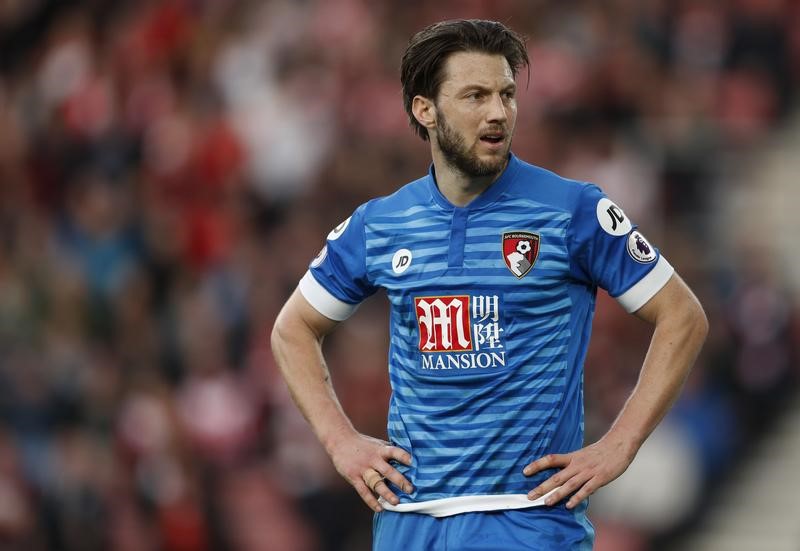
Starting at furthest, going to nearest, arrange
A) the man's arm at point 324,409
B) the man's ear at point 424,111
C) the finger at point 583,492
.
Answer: the man's ear at point 424,111, the man's arm at point 324,409, the finger at point 583,492

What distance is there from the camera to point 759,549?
1072cm

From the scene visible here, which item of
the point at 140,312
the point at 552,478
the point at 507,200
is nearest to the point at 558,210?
the point at 507,200

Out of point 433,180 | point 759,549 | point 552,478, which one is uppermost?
point 433,180

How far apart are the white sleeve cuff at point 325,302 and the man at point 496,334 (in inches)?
9.9

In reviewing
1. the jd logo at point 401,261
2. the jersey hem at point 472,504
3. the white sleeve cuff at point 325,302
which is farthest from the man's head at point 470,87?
the jersey hem at point 472,504

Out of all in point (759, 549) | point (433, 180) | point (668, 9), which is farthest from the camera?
point (668, 9)

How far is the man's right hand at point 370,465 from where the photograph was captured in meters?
4.68

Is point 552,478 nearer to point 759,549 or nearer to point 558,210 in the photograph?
point 558,210

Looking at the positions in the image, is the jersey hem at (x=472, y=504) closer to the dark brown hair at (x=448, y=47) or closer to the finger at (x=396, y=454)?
the finger at (x=396, y=454)

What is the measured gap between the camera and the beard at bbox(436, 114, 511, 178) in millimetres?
4688

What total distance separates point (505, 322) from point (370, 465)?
580 millimetres

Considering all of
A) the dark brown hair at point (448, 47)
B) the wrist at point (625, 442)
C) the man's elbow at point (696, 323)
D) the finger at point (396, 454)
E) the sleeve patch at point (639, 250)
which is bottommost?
the finger at point (396, 454)

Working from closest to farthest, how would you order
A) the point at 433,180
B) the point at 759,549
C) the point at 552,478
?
the point at 552,478, the point at 433,180, the point at 759,549

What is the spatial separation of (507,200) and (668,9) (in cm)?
814
